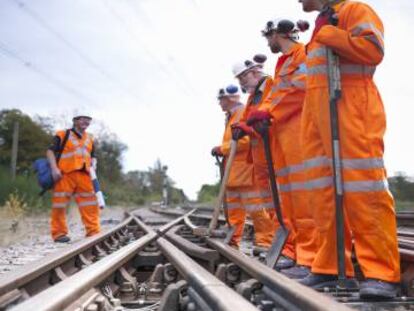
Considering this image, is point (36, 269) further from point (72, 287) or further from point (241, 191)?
point (241, 191)

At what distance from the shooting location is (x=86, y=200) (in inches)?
330

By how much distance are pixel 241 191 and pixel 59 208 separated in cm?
298

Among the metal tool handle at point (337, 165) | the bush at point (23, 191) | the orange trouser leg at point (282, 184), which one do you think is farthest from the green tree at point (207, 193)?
the metal tool handle at point (337, 165)

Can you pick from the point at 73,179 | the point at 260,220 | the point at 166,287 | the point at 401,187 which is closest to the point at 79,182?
the point at 73,179

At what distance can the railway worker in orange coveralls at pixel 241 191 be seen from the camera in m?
6.14

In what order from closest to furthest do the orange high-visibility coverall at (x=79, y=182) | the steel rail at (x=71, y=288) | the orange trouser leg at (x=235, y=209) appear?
the steel rail at (x=71, y=288)
the orange trouser leg at (x=235, y=209)
the orange high-visibility coverall at (x=79, y=182)

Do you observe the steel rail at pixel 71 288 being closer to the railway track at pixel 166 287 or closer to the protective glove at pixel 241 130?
the railway track at pixel 166 287

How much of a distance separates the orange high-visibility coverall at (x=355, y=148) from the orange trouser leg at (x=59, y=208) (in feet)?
17.4

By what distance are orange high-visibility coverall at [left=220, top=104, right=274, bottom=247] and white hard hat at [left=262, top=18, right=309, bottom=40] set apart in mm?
1636

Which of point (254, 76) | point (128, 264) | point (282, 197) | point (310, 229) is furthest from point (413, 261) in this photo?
point (254, 76)

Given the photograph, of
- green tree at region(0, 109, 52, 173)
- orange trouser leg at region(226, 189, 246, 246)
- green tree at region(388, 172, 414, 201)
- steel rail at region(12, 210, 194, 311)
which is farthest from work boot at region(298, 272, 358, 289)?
green tree at region(0, 109, 52, 173)

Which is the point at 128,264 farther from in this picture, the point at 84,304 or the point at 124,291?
the point at 84,304

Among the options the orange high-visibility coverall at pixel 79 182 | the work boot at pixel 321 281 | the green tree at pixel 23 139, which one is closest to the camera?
the work boot at pixel 321 281

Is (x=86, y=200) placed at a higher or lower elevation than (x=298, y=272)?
higher
